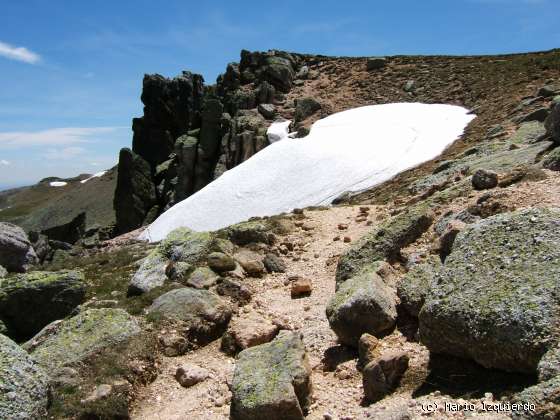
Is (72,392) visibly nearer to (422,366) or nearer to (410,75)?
(422,366)

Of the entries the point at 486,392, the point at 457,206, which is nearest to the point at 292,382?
→ the point at 486,392

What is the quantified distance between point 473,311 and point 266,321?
5.84 m

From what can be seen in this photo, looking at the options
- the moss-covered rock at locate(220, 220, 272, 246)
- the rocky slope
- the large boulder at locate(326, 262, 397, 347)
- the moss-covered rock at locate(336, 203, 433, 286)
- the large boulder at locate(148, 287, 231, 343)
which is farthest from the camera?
the moss-covered rock at locate(220, 220, 272, 246)

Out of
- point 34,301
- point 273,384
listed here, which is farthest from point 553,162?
point 34,301

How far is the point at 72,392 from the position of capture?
9.32m

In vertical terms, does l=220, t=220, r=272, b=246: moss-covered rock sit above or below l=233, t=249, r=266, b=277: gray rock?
above

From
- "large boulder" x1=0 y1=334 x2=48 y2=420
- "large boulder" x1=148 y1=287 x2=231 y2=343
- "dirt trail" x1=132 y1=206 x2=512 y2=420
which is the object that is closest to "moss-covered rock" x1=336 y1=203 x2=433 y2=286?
"dirt trail" x1=132 y1=206 x2=512 y2=420

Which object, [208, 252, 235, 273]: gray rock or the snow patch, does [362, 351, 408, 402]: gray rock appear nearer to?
[208, 252, 235, 273]: gray rock

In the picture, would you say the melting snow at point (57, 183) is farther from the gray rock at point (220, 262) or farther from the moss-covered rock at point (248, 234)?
the gray rock at point (220, 262)

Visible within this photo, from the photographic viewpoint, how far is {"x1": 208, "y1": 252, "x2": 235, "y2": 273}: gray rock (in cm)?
1527

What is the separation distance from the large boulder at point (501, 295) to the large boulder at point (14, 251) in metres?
24.0

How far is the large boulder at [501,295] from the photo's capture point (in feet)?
21.2

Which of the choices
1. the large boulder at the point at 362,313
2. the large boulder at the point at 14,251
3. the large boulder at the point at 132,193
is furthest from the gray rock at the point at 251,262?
the large boulder at the point at 132,193

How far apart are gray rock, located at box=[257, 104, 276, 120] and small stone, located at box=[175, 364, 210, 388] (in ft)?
155
